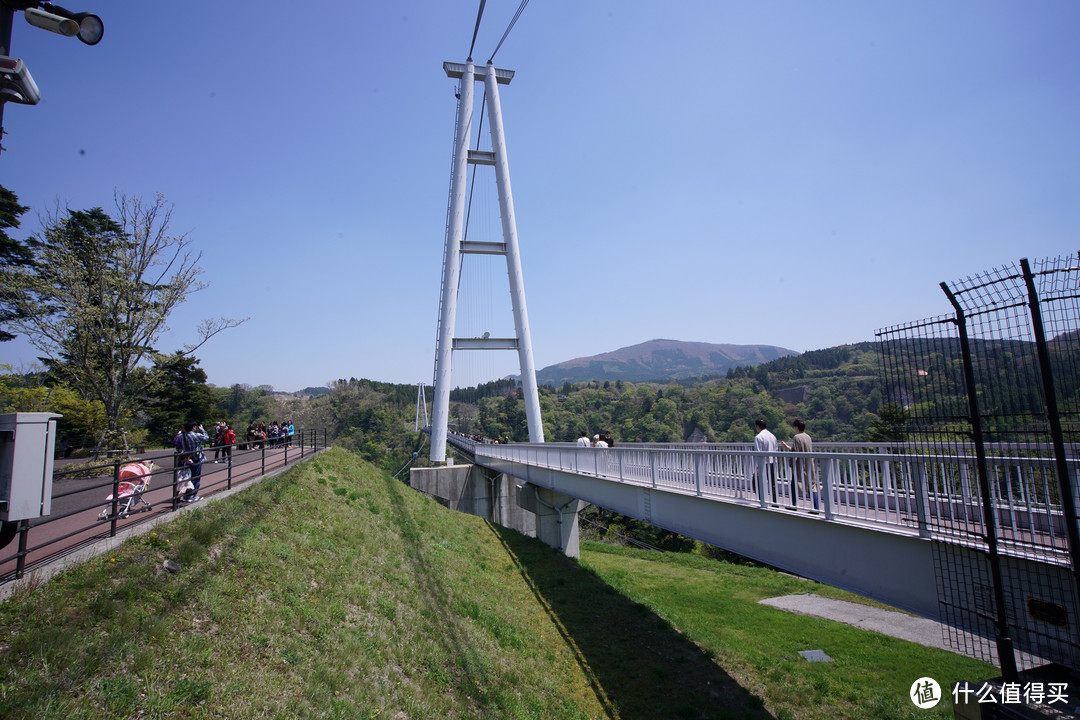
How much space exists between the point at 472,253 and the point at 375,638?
22.5 m

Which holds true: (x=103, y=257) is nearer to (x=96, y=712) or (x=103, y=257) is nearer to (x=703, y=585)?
(x=96, y=712)

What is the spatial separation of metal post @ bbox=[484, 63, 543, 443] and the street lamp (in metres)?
21.3

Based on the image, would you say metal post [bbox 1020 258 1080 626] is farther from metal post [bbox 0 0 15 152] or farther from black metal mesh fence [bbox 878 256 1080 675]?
metal post [bbox 0 0 15 152]

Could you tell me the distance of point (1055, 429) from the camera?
4.15 metres

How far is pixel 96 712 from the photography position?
3.67m

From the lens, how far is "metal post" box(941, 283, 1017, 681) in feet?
14.3

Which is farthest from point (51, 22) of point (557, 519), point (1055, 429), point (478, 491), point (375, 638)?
point (478, 491)

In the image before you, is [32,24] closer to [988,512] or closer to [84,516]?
[84,516]

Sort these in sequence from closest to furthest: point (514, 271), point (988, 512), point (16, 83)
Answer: point (16, 83)
point (988, 512)
point (514, 271)

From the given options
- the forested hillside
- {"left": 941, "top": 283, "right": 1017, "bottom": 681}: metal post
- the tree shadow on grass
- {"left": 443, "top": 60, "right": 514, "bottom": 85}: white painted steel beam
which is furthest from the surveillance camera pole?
the forested hillside

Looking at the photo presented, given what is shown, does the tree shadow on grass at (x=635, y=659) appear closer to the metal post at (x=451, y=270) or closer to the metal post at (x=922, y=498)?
the metal post at (x=922, y=498)

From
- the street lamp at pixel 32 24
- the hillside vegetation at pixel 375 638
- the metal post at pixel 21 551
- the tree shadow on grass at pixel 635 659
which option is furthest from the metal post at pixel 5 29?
the tree shadow on grass at pixel 635 659

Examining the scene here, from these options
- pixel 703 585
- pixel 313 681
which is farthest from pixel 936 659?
pixel 313 681

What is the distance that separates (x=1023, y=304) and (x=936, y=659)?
1022cm
